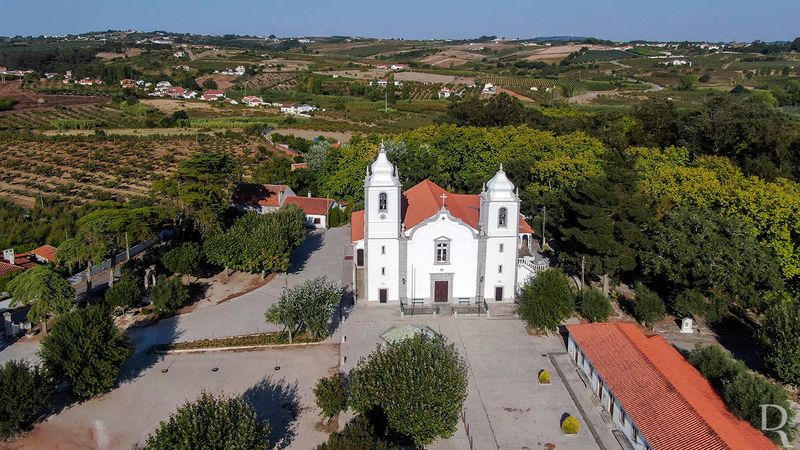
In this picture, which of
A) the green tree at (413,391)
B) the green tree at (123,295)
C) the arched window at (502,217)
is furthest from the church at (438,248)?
the green tree at (123,295)

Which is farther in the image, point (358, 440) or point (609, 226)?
point (609, 226)

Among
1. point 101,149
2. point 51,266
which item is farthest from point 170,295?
point 101,149

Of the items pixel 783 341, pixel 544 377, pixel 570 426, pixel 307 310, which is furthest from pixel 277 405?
pixel 783 341

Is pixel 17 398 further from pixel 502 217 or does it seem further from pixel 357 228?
pixel 502 217

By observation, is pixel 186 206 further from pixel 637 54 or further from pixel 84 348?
pixel 637 54

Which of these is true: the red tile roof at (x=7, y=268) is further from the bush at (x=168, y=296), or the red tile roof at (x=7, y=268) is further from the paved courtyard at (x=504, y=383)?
the paved courtyard at (x=504, y=383)

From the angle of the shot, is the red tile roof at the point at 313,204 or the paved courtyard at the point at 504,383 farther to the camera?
the red tile roof at the point at 313,204
